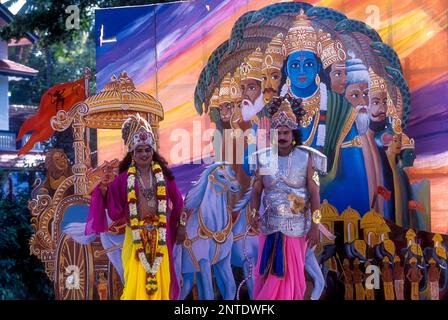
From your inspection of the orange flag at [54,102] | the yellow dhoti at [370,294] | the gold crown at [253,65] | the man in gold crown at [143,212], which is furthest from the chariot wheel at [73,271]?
the yellow dhoti at [370,294]

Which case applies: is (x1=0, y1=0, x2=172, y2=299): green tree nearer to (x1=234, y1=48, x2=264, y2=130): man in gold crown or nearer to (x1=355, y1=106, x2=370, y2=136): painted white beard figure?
(x1=234, y1=48, x2=264, y2=130): man in gold crown

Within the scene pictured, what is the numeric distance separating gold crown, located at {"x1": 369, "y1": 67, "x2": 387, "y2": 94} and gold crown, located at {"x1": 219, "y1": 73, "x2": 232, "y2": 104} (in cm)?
127

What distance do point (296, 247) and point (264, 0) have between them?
7.26 feet

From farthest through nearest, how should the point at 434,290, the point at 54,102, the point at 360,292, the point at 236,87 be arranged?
the point at 54,102, the point at 236,87, the point at 360,292, the point at 434,290

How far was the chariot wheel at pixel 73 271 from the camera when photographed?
28.1ft

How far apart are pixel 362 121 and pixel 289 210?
1.02 meters

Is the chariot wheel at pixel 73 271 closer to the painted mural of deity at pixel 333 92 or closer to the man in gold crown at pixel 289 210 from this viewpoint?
the painted mural of deity at pixel 333 92

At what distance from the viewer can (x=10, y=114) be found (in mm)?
19484

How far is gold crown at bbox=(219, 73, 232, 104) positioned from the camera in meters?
8.27

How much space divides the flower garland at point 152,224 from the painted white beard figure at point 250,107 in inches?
38.4

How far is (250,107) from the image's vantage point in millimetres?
8195

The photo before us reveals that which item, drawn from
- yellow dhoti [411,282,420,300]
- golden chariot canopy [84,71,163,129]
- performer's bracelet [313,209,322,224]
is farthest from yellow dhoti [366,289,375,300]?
golden chariot canopy [84,71,163,129]

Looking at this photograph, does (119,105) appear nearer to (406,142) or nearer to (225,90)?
(225,90)

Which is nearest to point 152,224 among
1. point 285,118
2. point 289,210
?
point 289,210
